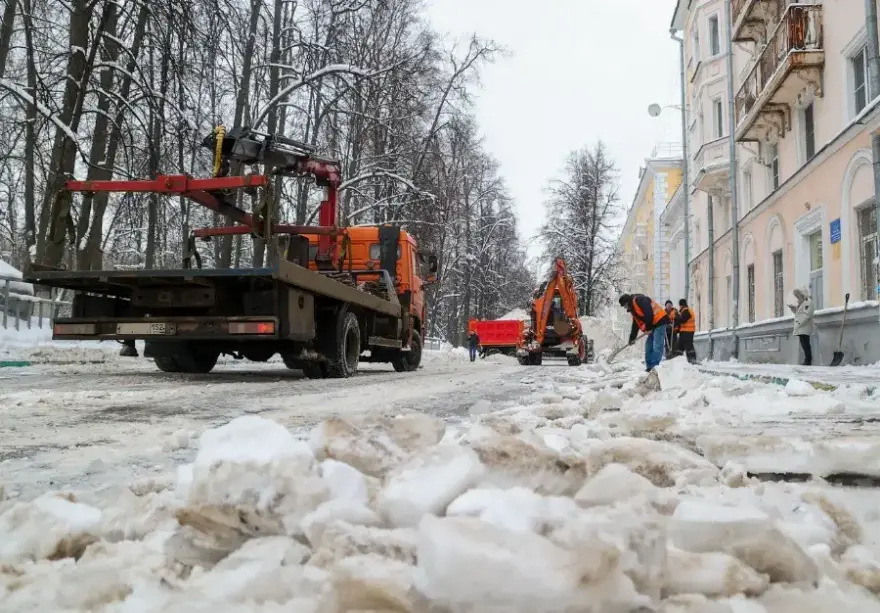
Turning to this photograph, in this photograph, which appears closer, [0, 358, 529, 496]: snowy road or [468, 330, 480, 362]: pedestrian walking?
[0, 358, 529, 496]: snowy road

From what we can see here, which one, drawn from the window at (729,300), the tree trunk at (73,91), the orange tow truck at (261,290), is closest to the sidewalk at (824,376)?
the orange tow truck at (261,290)

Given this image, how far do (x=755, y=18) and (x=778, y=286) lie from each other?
7012 millimetres

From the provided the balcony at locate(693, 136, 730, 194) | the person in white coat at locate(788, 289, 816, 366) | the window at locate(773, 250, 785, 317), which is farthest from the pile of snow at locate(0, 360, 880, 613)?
the balcony at locate(693, 136, 730, 194)

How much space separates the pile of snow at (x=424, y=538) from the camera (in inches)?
42.5

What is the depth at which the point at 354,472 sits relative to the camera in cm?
163

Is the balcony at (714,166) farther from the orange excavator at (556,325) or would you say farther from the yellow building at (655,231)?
the yellow building at (655,231)

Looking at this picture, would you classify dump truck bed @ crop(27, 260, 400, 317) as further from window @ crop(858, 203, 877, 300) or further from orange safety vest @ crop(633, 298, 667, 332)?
window @ crop(858, 203, 877, 300)

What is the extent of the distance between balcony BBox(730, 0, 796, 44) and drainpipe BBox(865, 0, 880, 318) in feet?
16.3

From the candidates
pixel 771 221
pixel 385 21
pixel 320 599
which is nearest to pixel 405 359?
pixel 771 221

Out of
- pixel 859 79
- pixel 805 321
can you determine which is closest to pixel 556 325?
pixel 805 321

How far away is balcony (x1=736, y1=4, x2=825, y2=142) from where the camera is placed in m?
14.2

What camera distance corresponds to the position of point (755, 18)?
1811 centimetres

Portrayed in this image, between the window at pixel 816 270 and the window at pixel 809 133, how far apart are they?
1.78 metres

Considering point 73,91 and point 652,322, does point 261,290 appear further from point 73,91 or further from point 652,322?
point 73,91
